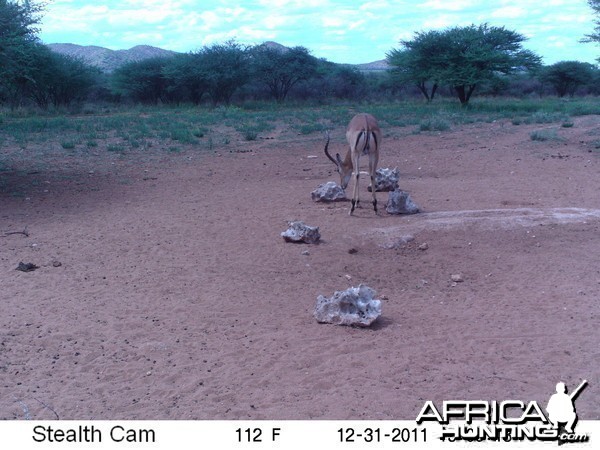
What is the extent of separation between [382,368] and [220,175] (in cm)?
1058

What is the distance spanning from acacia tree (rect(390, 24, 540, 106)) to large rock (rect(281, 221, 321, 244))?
28.5 metres

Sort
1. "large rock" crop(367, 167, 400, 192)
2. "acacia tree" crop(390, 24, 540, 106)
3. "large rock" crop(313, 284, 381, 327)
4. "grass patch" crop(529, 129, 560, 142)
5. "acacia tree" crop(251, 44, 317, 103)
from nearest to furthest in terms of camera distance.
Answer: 1. "large rock" crop(313, 284, 381, 327)
2. "large rock" crop(367, 167, 400, 192)
3. "grass patch" crop(529, 129, 560, 142)
4. "acacia tree" crop(390, 24, 540, 106)
5. "acacia tree" crop(251, 44, 317, 103)

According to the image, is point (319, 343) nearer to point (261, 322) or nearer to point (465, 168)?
point (261, 322)

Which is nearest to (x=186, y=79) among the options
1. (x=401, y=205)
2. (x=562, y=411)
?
(x=401, y=205)

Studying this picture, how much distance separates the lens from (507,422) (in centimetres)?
411

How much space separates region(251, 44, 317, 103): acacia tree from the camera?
5072cm

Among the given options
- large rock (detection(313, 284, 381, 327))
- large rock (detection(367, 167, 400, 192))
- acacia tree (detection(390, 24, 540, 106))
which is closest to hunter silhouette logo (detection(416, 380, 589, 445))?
large rock (detection(313, 284, 381, 327))

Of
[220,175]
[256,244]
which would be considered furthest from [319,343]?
[220,175]

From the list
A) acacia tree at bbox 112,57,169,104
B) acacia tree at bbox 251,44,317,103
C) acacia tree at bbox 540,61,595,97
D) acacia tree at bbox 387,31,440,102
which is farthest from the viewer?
acacia tree at bbox 540,61,595,97

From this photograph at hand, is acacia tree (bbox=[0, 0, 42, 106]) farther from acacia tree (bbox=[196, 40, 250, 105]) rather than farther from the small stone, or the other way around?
acacia tree (bbox=[196, 40, 250, 105])

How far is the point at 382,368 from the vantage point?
5.70 meters

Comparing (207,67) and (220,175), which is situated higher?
(207,67)

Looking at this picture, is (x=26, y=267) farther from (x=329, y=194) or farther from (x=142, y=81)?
(x=142, y=81)

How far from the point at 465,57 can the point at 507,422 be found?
34.8m
